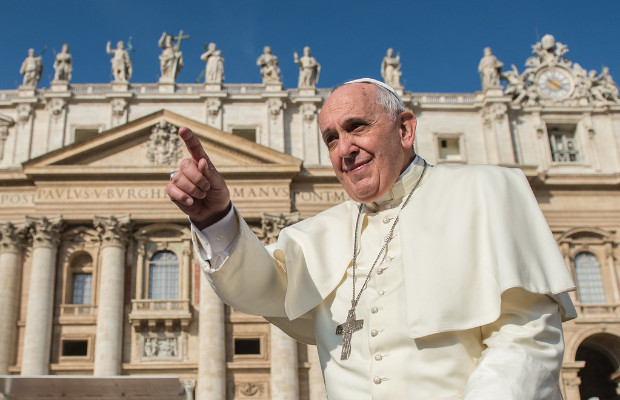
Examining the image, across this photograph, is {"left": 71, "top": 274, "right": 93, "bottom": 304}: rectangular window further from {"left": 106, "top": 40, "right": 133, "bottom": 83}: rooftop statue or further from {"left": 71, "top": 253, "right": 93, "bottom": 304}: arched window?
{"left": 106, "top": 40, "right": 133, "bottom": 83}: rooftop statue

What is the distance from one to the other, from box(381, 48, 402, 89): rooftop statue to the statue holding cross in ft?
27.0

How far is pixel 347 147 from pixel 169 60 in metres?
26.5

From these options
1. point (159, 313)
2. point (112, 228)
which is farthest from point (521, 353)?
point (112, 228)

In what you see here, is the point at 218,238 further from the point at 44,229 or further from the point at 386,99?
the point at 44,229

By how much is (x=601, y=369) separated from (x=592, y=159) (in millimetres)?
8190

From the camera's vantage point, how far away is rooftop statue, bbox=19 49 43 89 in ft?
90.2

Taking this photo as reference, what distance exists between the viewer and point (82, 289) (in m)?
25.0

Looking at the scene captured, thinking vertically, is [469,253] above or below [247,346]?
below

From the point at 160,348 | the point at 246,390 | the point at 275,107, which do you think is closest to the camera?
the point at 246,390

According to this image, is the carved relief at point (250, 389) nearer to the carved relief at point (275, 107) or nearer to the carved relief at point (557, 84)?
the carved relief at point (275, 107)

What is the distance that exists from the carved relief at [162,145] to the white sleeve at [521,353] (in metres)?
24.0

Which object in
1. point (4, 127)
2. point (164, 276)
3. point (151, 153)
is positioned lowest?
point (164, 276)

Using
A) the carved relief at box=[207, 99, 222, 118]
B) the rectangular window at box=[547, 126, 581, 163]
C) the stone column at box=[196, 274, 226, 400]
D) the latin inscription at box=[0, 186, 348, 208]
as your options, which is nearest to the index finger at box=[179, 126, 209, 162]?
the stone column at box=[196, 274, 226, 400]

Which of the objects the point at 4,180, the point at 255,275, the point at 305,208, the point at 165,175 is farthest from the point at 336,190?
the point at 255,275
